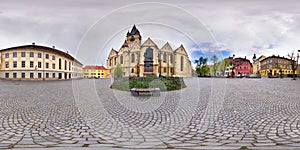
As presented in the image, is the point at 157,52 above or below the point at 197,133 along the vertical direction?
above

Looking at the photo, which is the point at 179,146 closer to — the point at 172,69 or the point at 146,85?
the point at 146,85

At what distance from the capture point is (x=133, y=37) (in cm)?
1352

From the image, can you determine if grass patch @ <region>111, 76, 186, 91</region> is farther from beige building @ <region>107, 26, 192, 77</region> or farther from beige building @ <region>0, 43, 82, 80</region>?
beige building @ <region>0, 43, 82, 80</region>

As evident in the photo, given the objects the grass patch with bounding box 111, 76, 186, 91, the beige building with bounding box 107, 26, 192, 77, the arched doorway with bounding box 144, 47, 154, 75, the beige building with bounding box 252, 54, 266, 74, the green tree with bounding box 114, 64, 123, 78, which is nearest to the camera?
the beige building with bounding box 107, 26, 192, 77

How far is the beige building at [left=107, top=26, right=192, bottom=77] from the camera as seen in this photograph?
1223cm

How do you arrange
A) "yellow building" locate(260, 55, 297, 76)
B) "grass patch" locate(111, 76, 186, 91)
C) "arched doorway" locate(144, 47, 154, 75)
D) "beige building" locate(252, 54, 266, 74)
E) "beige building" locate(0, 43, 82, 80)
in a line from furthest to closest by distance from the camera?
"beige building" locate(252, 54, 266, 74)
"yellow building" locate(260, 55, 297, 76)
"beige building" locate(0, 43, 82, 80)
"arched doorway" locate(144, 47, 154, 75)
"grass patch" locate(111, 76, 186, 91)

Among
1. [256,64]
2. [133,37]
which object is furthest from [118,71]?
[256,64]

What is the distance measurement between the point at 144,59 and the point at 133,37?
118 inches

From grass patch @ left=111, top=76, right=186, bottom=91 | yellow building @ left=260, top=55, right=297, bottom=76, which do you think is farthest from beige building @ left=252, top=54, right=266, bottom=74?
grass patch @ left=111, top=76, right=186, bottom=91

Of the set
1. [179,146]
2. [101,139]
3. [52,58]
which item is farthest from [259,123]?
[52,58]

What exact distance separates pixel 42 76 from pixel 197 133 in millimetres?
55326

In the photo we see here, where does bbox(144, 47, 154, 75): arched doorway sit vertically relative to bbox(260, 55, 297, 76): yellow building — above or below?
below

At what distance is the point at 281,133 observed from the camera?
13.8ft

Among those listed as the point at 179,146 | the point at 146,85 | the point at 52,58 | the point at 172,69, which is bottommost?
the point at 179,146
